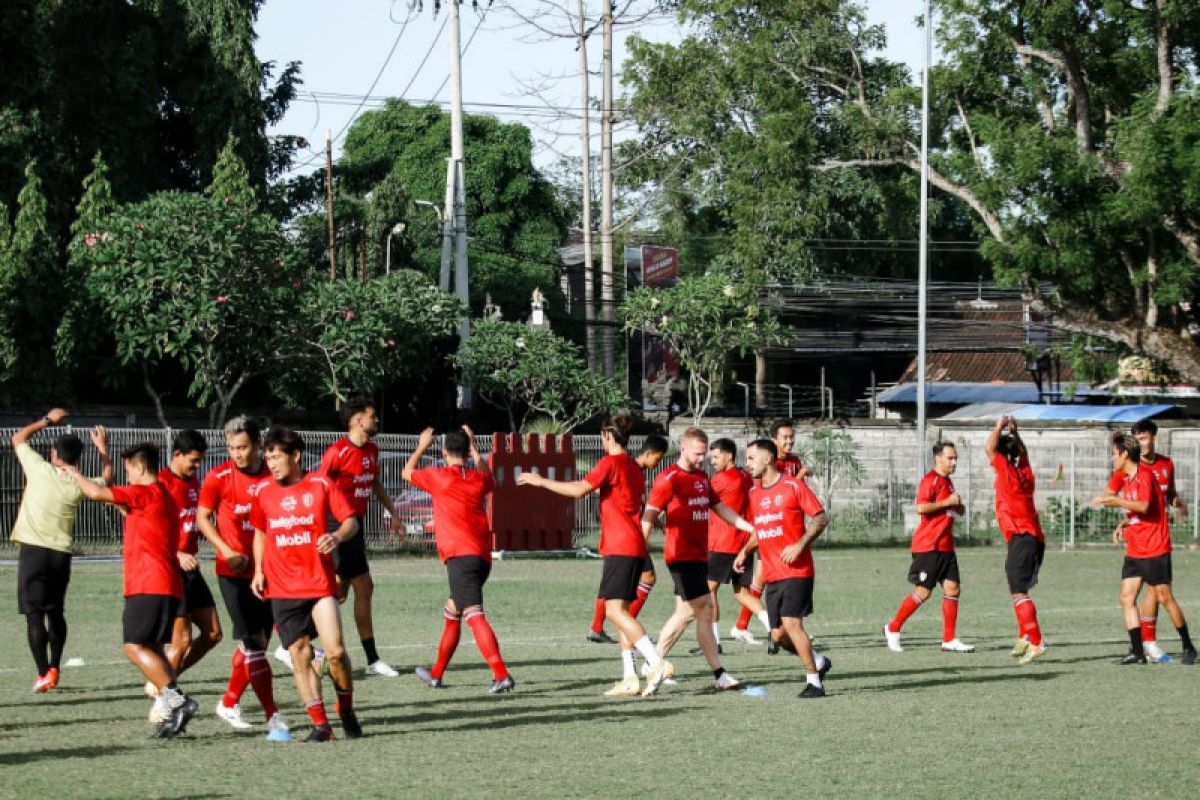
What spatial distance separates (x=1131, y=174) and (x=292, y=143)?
23.1 m

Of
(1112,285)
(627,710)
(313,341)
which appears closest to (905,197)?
(1112,285)

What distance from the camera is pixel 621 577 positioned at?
1201 centimetres

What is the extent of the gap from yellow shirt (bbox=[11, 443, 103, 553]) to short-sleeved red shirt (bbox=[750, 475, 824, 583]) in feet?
16.1

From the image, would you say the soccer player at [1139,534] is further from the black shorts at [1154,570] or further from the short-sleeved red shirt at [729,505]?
the short-sleeved red shirt at [729,505]

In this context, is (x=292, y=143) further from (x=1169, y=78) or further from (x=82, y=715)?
(x=82, y=715)

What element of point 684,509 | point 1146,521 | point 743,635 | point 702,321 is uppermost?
point 702,321

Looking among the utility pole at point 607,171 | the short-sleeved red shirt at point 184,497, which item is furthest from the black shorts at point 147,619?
the utility pole at point 607,171

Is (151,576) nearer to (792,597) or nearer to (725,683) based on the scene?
(725,683)

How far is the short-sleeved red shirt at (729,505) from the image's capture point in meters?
15.3

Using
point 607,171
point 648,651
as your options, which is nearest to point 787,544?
point 648,651

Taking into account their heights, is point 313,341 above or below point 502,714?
above

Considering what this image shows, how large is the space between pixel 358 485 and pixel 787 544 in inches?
132

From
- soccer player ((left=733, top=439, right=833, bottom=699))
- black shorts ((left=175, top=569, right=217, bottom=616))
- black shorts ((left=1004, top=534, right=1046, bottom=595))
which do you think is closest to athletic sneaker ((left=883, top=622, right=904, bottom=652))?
black shorts ((left=1004, top=534, right=1046, bottom=595))

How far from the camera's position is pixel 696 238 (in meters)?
63.8
